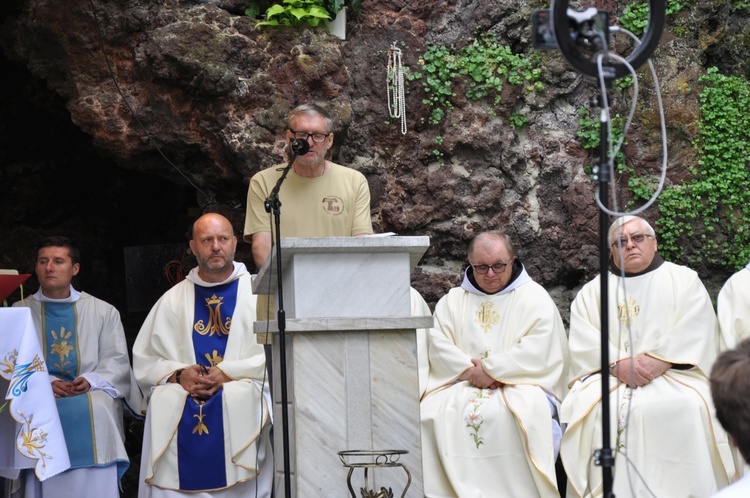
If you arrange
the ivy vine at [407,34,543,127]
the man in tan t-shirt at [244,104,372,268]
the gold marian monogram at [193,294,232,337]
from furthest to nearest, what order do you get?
the ivy vine at [407,34,543,127]
the gold marian monogram at [193,294,232,337]
the man in tan t-shirt at [244,104,372,268]

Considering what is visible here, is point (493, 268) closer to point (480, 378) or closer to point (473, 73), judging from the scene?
point (480, 378)

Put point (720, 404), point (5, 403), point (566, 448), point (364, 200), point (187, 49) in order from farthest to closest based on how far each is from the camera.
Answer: point (187, 49) < point (364, 200) < point (566, 448) < point (5, 403) < point (720, 404)

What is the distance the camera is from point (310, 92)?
707cm

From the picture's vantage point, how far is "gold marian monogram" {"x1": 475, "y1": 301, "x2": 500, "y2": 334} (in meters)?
6.09

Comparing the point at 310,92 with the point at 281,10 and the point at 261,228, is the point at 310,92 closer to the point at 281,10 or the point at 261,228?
the point at 281,10

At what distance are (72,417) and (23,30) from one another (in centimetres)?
289

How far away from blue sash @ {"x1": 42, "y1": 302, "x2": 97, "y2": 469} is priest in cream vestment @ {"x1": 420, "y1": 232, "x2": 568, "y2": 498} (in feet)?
6.46

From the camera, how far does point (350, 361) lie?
14.3 feet

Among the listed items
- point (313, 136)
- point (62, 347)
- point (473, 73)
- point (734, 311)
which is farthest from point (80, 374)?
point (734, 311)

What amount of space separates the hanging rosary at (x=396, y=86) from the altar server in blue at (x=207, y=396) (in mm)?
1629

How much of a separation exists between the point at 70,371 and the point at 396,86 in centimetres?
293

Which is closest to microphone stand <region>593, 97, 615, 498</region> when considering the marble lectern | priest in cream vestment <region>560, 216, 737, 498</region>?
the marble lectern

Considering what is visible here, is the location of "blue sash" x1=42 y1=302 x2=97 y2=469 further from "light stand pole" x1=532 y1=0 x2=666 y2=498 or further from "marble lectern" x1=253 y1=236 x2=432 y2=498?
"light stand pole" x1=532 y1=0 x2=666 y2=498

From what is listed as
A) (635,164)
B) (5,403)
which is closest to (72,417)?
(5,403)
